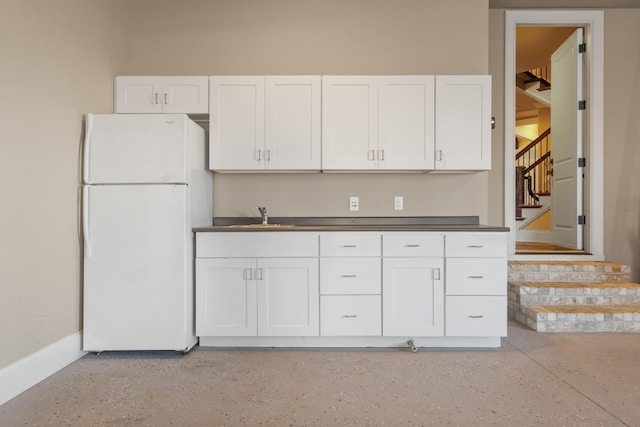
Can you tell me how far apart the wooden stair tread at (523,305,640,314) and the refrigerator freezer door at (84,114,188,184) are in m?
3.13

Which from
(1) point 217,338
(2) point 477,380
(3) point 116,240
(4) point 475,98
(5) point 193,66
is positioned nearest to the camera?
(2) point 477,380

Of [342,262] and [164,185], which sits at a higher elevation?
[164,185]

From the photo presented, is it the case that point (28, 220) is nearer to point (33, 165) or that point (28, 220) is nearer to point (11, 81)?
point (33, 165)

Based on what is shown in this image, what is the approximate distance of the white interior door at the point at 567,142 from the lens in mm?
4035

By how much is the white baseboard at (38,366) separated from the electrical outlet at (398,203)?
2.62 meters

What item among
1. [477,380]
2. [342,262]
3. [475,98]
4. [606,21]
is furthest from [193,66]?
[606,21]

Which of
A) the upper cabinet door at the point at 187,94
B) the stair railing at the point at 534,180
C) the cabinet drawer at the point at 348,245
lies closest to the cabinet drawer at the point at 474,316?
→ the cabinet drawer at the point at 348,245

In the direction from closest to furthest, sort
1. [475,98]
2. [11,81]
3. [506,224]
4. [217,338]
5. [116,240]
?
[11,81]
[116,240]
[217,338]
[475,98]
[506,224]

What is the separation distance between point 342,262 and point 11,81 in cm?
226

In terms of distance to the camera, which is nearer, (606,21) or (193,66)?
(193,66)

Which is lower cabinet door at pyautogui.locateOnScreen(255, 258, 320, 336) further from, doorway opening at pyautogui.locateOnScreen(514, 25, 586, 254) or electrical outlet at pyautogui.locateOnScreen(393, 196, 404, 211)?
doorway opening at pyautogui.locateOnScreen(514, 25, 586, 254)

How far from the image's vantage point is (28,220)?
2.18 meters

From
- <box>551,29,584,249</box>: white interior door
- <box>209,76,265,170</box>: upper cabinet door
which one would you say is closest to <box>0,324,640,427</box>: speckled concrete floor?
<box>209,76,265,170</box>: upper cabinet door

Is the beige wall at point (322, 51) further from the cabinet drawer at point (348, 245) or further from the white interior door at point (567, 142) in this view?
the white interior door at point (567, 142)
